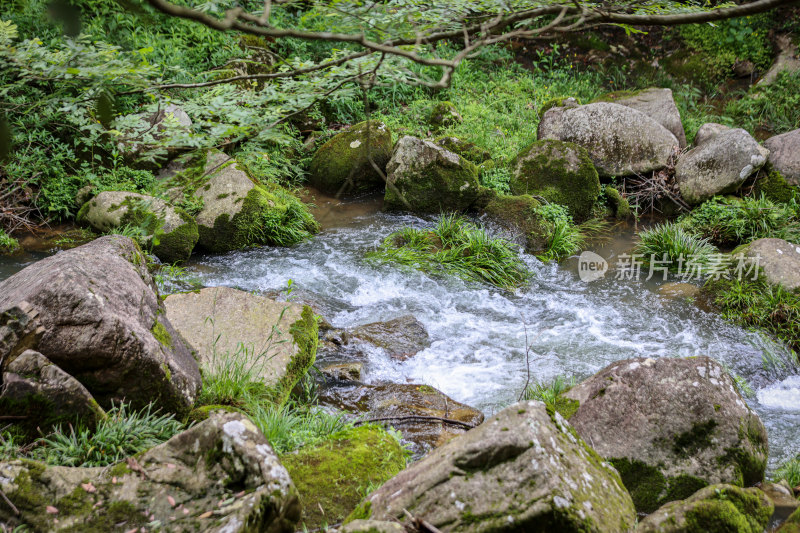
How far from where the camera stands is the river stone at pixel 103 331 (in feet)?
9.66

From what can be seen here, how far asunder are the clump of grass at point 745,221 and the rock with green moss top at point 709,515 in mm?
6276

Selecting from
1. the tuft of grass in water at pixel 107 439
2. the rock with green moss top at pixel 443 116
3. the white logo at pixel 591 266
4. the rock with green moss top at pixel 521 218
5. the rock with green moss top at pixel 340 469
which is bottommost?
the white logo at pixel 591 266

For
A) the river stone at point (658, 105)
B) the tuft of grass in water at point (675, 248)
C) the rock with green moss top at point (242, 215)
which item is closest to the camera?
the tuft of grass in water at point (675, 248)

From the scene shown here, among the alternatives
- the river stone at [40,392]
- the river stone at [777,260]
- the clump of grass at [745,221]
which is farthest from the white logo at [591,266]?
the river stone at [40,392]

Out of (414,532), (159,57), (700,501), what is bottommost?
(700,501)

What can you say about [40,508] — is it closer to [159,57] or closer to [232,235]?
[232,235]

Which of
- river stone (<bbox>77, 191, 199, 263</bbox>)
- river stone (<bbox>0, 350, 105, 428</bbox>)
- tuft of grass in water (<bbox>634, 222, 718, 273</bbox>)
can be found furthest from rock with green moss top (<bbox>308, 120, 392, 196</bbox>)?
river stone (<bbox>0, 350, 105, 428</bbox>)

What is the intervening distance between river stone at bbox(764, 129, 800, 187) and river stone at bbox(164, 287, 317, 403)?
25.5 ft

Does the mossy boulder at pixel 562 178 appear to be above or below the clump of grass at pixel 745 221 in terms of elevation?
above

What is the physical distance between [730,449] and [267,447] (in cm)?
288

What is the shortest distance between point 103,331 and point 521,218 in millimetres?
6271

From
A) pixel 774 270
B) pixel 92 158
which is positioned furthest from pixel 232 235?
pixel 774 270

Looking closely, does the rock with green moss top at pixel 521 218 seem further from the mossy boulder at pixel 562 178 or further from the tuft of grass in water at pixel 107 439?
the tuft of grass in water at pixel 107 439

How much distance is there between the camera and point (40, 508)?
6.92 ft
